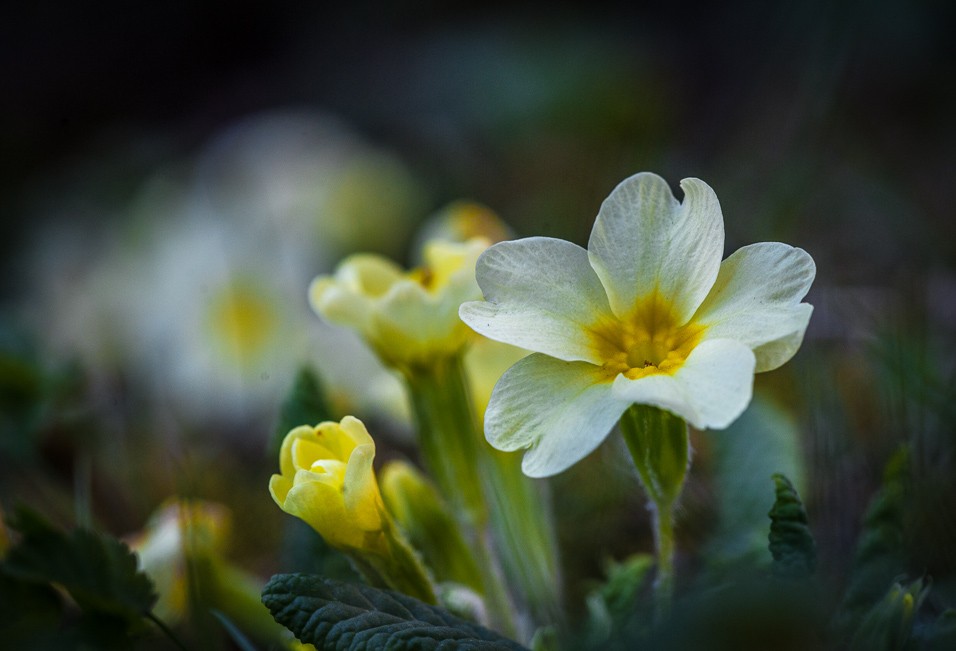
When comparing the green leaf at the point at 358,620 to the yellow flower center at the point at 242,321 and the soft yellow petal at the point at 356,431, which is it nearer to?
the soft yellow petal at the point at 356,431

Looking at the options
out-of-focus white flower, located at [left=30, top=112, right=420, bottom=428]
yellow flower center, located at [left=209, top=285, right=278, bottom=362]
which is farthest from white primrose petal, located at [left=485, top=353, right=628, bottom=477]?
yellow flower center, located at [left=209, top=285, right=278, bottom=362]

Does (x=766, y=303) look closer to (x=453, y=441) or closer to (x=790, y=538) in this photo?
(x=790, y=538)

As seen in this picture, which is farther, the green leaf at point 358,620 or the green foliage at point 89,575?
the green foliage at point 89,575

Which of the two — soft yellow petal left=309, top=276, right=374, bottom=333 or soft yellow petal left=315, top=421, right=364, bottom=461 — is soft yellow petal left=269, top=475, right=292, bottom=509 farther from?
soft yellow petal left=309, top=276, right=374, bottom=333

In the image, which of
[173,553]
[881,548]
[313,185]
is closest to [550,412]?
[881,548]

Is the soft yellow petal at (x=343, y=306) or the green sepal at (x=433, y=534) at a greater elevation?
the soft yellow petal at (x=343, y=306)

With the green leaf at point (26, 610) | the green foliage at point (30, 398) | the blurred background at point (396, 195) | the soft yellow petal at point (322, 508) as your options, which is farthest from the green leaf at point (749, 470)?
the green foliage at point (30, 398)

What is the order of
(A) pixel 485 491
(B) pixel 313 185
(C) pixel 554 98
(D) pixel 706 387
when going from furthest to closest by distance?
1. (C) pixel 554 98
2. (B) pixel 313 185
3. (A) pixel 485 491
4. (D) pixel 706 387
